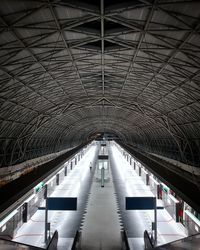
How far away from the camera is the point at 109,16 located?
1456 centimetres

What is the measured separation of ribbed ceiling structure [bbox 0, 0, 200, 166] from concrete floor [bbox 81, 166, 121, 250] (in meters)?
13.5

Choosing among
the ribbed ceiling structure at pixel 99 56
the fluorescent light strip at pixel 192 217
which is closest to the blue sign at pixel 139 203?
the fluorescent light strip at pixel 192 217

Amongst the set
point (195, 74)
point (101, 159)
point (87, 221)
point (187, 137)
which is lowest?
point (87, 221)

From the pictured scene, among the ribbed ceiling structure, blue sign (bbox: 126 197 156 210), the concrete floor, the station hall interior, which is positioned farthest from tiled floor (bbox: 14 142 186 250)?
the ribbed ceiling structure

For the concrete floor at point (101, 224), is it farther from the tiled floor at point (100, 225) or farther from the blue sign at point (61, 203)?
the blue sign at point (61, 203)

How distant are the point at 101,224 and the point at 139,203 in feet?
16.3

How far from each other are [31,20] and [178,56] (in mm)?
10583

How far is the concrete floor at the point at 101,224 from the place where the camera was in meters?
19.4

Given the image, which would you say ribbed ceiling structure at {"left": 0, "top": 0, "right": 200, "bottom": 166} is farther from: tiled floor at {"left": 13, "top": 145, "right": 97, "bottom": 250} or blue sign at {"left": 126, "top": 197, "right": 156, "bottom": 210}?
tiled floor at {"left": 13, "top": 145, "right": 97, "bottom": 250}

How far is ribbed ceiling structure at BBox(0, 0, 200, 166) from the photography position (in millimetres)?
14039

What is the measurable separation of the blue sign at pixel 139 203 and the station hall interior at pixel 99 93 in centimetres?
7

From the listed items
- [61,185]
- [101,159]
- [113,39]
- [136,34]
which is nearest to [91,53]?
[113,39]

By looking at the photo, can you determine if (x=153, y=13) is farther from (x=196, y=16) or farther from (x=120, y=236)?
(x=120, y=236)

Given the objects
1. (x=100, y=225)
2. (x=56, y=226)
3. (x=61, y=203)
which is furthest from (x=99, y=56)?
(x=56, y=226)
